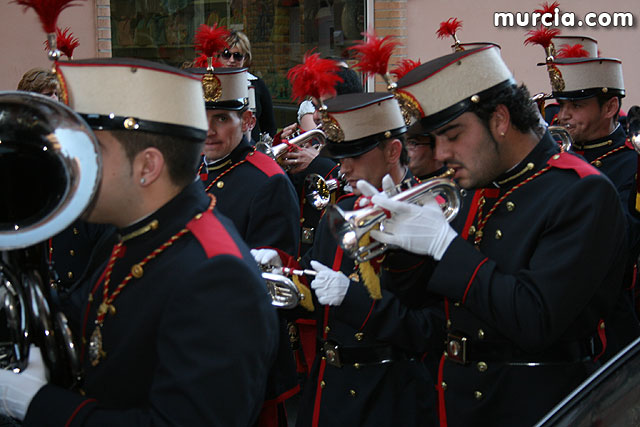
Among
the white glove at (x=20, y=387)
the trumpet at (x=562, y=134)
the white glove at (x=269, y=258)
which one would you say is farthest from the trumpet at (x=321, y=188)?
the white glove at (x=20, y=387)

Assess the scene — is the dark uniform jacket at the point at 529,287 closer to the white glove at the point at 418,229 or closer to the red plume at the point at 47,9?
the white glove at the point at 418,229

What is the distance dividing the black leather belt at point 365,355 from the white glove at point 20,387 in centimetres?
132

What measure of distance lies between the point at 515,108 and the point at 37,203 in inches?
57.5

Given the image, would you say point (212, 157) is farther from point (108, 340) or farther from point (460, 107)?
point (108, 340)

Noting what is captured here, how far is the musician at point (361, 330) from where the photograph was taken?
2.71m

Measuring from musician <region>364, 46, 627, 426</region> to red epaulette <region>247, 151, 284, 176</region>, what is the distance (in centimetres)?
126

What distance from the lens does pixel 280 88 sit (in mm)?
7832

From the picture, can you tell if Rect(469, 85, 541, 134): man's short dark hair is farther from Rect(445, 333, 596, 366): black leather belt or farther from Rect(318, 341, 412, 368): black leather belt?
Rect(318, 341, 412, 368): black leather belt

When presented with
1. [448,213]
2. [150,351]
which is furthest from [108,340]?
[448,213]

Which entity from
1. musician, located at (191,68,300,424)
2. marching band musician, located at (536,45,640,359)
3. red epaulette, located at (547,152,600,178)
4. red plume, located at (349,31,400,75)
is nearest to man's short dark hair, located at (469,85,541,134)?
red epaulette, located at (547,152,600,178)

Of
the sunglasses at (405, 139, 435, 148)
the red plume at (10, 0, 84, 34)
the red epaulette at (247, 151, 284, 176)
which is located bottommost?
the red epaulette at (247, 151, 284, 176)

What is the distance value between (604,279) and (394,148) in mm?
1048

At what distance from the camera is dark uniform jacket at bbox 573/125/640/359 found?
334 cm

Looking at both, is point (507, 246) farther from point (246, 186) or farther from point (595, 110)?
point (595, 110)
